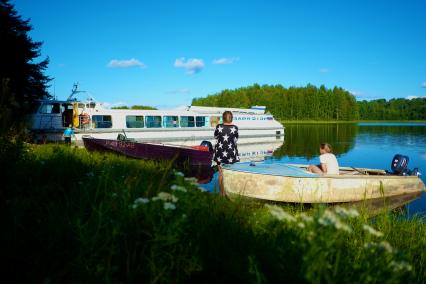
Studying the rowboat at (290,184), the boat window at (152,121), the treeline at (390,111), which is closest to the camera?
the rowboat at (290,184)

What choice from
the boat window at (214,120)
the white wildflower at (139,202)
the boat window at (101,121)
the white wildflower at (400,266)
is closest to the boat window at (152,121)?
the boat window at (101,121)

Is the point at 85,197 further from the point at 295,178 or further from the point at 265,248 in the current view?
the point at 295,178

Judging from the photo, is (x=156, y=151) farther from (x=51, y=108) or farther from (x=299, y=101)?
(x=299, y=101)

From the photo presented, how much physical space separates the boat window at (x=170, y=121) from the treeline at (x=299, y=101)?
96.1 metres

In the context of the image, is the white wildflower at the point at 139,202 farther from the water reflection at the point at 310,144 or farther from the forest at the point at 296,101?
the forest at the point at 296,101

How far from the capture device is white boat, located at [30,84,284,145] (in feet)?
75.5

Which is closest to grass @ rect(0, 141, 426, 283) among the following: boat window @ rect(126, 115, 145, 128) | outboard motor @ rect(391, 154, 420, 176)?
outboard motor @ rect(391, 154, 420, 176)

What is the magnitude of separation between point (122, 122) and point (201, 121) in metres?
7.97

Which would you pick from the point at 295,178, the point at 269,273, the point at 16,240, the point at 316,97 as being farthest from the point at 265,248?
the point at 316,97

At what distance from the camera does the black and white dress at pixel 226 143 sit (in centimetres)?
915

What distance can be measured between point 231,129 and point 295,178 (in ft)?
7.23

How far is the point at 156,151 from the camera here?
15.4m

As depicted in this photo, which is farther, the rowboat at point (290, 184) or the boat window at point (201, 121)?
the boat window at point (201, 121)

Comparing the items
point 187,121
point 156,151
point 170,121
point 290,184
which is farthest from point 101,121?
point 290,184
